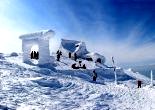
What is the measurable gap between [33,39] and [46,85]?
13900 mm

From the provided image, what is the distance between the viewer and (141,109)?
1930cm

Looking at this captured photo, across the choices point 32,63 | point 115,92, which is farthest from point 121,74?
point 115,92

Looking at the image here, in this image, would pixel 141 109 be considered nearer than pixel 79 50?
Yes

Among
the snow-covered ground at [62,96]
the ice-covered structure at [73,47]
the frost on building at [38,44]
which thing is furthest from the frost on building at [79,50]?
the snow-covered ground at [62,96]

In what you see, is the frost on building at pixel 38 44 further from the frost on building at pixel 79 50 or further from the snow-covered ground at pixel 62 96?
the frost on building at pixel 79 50

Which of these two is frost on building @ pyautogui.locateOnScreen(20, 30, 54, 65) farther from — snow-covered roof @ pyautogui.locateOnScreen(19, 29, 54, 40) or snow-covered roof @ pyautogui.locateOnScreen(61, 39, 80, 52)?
snow-covered roof @ pyautogui.locateOnScreen(61, 39, 80, 52)

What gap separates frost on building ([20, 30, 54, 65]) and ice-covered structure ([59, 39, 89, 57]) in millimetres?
17624

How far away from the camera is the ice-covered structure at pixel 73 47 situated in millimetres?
53281

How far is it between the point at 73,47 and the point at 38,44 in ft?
70.6

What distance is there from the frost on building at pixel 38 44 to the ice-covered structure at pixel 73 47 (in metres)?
17.6

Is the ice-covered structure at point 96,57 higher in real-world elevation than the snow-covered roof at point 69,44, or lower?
lower

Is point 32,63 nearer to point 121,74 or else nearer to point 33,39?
point 33,39

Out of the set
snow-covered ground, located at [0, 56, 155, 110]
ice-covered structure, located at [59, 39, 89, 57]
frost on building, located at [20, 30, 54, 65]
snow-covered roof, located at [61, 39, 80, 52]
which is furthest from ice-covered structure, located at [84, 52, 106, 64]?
snow-covered ground, located at [0, 56, 155, 110]

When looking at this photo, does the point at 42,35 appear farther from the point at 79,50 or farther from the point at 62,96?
the point at 79,50
